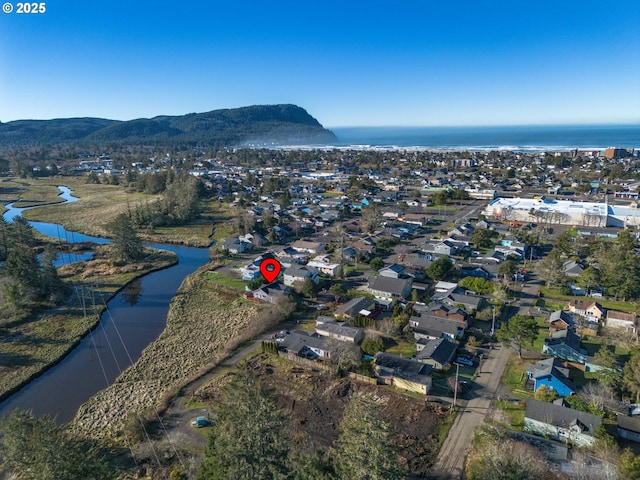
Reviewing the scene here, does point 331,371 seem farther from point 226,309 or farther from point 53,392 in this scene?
point 53,392

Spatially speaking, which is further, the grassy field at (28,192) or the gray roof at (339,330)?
the grassy field at (28,192)

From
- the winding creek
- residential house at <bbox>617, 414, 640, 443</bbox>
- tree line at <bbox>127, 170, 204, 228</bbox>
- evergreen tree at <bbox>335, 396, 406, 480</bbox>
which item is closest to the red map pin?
the winding creek

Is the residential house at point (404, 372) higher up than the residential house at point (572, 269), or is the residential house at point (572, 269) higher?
the residential house at point (572, 269)

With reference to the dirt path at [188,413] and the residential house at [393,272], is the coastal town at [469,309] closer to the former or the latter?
the residential house at [393,272]

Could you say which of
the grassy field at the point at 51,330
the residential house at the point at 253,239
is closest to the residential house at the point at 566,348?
the grassy field at the point at 51,330

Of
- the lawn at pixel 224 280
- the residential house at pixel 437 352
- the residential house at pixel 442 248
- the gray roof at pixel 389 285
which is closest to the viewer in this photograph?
the residential house at pixel 437 352

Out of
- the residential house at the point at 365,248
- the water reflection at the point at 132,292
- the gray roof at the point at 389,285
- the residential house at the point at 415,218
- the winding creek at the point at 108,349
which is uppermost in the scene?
the residential house at the point at 415,218
